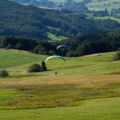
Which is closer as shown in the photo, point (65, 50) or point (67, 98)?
point (67, 98)

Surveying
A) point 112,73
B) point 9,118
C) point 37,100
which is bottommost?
point 112,73

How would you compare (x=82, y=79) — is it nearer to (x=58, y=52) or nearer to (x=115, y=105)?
(x=115, y=105)

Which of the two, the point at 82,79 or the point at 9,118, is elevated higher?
the point at 9,118

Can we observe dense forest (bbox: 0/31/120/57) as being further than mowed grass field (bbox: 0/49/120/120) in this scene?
Yes

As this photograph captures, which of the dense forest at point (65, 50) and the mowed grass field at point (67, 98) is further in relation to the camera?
the dense forest at point (65, 50)

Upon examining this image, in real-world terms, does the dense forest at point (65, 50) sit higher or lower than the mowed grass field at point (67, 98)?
lower

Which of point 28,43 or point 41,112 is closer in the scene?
point 41,112

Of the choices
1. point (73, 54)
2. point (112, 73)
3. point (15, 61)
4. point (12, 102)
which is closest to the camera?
point (12, 102)

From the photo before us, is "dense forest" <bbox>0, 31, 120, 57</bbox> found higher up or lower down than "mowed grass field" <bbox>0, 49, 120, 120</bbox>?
lower down

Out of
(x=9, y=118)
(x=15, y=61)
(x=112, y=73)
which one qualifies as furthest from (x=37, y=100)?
(x=15, y=61)

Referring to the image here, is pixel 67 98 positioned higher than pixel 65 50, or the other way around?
pixel 67 98

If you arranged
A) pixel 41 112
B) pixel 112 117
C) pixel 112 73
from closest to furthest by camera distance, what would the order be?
pixel 112 117
pixel 41 112
pixel 112 73
